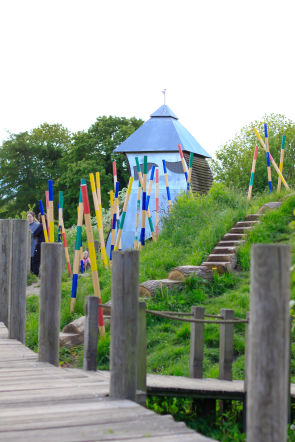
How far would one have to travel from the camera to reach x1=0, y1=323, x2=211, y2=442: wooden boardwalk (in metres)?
2.01

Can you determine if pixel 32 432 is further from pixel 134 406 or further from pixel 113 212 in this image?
pixel 113 212

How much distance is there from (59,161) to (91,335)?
35.0m

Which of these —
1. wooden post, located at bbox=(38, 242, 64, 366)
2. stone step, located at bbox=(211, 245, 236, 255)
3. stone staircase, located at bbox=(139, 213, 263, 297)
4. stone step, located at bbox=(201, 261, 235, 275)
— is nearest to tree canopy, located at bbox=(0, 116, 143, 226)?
stone staircase, located at bbox=(139, 213, 263, 297)

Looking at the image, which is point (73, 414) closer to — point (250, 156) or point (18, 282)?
point (18, 282)

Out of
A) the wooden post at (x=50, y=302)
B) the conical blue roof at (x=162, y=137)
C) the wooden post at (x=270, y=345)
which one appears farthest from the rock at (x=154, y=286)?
the conical blue roof at (x=162, y=137)

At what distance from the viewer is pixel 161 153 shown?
1734 cm

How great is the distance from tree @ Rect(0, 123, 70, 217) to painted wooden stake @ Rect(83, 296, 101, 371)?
35.0m

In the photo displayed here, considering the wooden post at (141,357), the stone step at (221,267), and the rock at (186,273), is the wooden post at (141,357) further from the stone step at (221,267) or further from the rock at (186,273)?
the stone step at (221,267)

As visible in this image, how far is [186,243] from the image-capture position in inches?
336

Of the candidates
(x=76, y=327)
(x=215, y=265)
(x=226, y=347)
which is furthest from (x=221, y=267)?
(x=226, y=347)

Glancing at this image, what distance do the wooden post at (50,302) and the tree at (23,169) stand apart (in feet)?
114

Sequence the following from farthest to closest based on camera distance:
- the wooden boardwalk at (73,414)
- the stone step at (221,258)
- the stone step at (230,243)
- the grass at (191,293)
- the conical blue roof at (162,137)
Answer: the conical blue roof at (162,137), the stone step at (230,243), the stone step at (221,258), the grass at (191,293), the wooden boardwalk at (73,414)

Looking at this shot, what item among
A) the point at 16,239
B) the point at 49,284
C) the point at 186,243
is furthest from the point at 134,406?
the point at 186,243

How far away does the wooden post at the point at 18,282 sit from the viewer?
4797 mm
